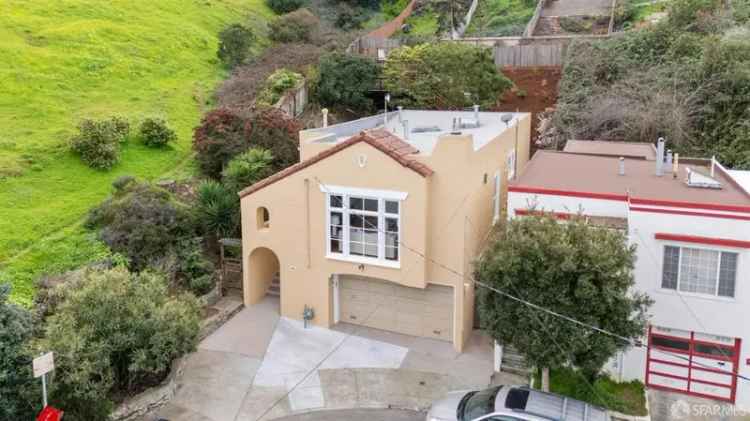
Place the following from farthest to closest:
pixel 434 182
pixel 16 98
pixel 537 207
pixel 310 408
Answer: pixel 16 98 < pixel 434 182 < pixel 537 207 < pixel 310 408

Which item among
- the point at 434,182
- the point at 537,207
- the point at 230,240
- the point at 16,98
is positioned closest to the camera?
the point at 537,207

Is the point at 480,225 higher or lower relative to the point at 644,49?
lower

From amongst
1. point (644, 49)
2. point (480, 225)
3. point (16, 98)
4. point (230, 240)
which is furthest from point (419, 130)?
point (16, 98)

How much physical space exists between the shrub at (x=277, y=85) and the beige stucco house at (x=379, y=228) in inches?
520

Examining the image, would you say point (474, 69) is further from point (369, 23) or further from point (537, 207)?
point (369, 23)

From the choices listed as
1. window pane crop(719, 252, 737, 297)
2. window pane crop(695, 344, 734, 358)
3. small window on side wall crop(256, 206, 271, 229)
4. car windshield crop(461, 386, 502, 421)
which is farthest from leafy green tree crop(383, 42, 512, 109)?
car windshield crop(461, 386, 502, 421)

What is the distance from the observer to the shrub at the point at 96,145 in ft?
84.7

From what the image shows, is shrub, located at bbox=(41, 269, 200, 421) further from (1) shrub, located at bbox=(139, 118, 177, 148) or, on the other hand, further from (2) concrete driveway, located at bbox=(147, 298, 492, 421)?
(1) shrub, located at bbox=(139, 118, 177, 148)

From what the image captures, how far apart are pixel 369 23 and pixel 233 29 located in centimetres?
1848

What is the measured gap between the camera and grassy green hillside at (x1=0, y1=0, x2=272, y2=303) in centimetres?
2120

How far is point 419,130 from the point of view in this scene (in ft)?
82.6

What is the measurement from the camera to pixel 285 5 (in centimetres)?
5800

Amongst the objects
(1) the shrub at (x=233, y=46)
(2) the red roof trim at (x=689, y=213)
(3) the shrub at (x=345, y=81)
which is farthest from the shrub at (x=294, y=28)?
(2) the red roof trim at (x=689, y=213)

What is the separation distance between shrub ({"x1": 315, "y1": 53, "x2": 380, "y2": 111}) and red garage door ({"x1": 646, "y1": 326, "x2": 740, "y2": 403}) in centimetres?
2425
